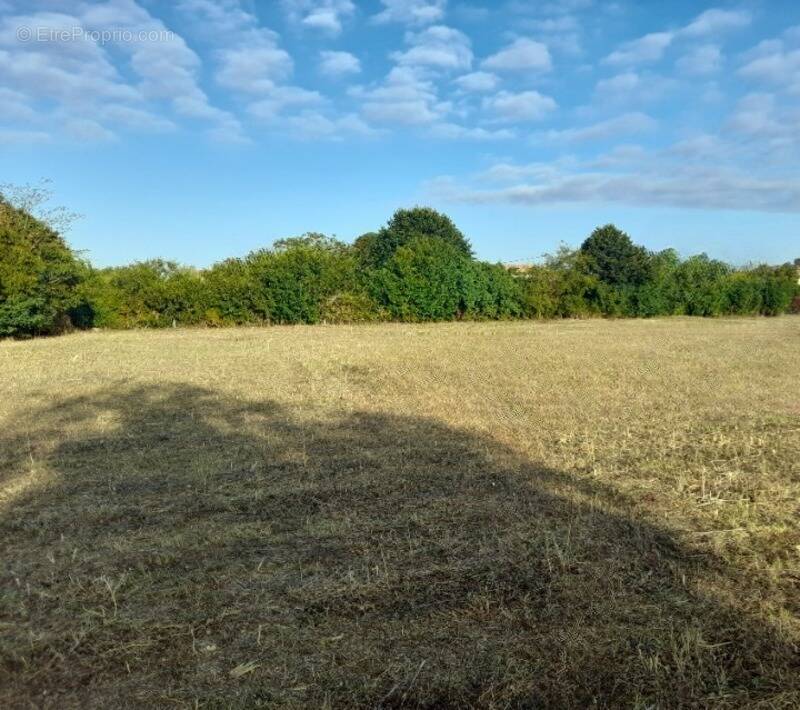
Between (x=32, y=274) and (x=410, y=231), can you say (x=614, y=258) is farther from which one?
(x=32, y=274)

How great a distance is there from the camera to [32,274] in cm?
2078

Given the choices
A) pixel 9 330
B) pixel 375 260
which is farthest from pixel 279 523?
pixel 375 260

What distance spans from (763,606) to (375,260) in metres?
44.6

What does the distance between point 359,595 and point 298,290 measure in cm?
2442

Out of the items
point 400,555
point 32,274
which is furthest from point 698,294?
point 400,555

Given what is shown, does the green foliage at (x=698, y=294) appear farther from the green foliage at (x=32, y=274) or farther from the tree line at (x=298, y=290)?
the green foliage at (x=32, y=274)

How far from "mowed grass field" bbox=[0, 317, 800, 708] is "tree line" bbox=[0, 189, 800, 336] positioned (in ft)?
52.8

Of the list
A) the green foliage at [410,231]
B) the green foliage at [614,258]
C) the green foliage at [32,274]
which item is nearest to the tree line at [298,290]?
the green foliage at [32,274]

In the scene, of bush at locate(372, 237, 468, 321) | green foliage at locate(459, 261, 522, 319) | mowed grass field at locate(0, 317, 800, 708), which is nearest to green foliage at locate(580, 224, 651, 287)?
green foliage at locate(459, 261, 522, 319)

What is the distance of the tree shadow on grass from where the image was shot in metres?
2.36

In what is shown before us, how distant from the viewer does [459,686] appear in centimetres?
234

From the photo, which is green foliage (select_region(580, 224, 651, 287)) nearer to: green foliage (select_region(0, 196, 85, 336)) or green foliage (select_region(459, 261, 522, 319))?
green foliage (select_region(459, 261, 522, 319))

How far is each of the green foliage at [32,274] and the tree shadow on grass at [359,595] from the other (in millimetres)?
18355

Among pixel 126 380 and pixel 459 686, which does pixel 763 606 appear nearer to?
pixel 459 686
